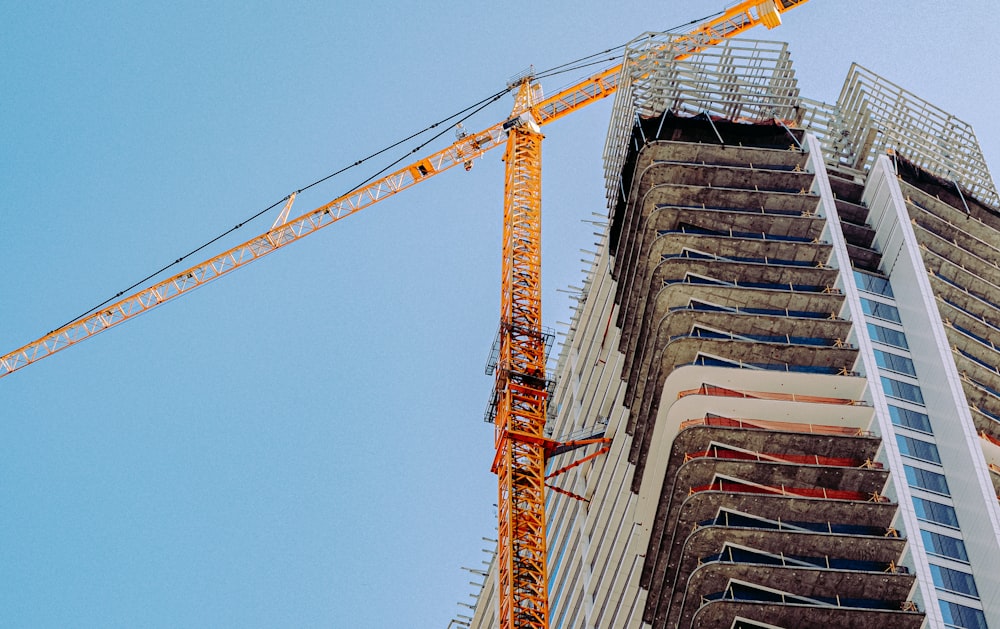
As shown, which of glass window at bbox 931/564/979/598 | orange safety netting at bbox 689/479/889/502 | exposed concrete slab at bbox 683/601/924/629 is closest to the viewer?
exposed concrete slab at bbox 683/601/924/629

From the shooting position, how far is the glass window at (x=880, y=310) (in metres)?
105

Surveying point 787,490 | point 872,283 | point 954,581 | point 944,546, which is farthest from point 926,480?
point 872,283

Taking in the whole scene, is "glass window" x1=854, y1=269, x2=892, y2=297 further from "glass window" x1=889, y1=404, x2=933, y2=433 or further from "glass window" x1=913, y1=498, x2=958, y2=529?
"glass window" x1=913, y1=498, x2=958, y2=529

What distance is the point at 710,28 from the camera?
14512 cm

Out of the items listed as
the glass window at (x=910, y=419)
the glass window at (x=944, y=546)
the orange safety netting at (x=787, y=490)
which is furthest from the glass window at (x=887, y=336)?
the glass window at (x=944, y=546)

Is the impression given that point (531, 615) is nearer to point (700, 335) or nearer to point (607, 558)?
point (607, 558)

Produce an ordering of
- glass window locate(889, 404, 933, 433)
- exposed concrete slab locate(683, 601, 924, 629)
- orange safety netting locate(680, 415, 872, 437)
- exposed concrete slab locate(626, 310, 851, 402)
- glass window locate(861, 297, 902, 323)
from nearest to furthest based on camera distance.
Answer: exposed concrete slab locate(683, 601, 924, 629)
orange safety netting locate(680, 415, 872, 437)
glass window locate(889, 404, 933, 433)
exposed concrete slab locate(626, 310, 851, 402)
glass window locate(861, 297, 902, 323)

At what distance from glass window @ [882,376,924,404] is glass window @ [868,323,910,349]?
12.2ft

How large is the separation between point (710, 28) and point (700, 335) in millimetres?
52425

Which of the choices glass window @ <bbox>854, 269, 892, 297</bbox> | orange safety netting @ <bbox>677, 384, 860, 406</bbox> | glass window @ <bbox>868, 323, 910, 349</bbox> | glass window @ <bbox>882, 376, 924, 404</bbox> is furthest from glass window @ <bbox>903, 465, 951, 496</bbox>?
glass window @ <bbox>854, 269, 892, 297</bbox>

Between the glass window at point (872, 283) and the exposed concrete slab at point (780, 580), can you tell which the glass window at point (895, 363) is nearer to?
the glass window at point (872, 283)

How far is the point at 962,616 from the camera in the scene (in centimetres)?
8588

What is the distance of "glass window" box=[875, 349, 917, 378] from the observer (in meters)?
101

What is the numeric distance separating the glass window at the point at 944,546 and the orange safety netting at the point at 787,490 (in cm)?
345
